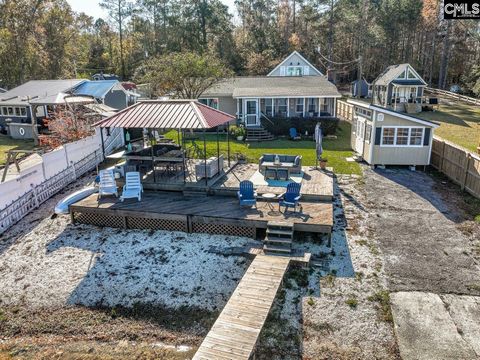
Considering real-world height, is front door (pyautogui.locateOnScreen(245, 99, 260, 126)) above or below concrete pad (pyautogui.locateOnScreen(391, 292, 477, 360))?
above

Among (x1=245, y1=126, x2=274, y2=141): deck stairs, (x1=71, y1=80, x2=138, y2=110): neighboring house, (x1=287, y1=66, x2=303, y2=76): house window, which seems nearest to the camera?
(x1=245, y1=126, x2=274, y2=141): deck stairs

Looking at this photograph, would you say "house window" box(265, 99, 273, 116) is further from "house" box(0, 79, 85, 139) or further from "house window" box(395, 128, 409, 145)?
"house" box(0, 79, 85, 139)

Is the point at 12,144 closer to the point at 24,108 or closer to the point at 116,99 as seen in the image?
the point at 24,108

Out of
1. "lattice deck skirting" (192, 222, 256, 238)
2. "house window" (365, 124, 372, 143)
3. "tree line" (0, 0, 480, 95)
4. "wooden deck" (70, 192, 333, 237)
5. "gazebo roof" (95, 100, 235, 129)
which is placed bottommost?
"lattice deck skirting" (192, 222, 256, 238)

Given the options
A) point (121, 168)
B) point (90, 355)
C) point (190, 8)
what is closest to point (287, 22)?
point (190, 8)

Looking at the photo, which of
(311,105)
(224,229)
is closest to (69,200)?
(224,229)

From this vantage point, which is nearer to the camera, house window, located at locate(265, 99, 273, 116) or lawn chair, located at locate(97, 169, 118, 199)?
lawn chair, located at locate(97, 169, 118, 199)

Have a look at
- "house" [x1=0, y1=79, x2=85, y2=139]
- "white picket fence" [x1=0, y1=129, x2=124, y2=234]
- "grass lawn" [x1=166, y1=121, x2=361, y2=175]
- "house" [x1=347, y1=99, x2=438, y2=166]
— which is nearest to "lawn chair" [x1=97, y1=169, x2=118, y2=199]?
"white picket fence" [x1=0, y1=129, x2=124, y2=234]

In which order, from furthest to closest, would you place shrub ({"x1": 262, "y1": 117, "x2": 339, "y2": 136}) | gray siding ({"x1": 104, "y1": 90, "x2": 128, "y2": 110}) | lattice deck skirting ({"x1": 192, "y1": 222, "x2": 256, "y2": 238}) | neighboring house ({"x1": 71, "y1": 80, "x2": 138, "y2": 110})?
gray siding ({"x1": 104, "y1": 90, "x2": 128, "y2": 110})
neighboring house ({"x1": 71, "y1": 80, "x2": 138, "y2": 110})
shrub ({"x1": 262, "y1": 117, "x2": 339, "y2": 136})
lattice deck skirting ({"x1": 192, "y1": 222, "x2": 256, "y2": 238})
